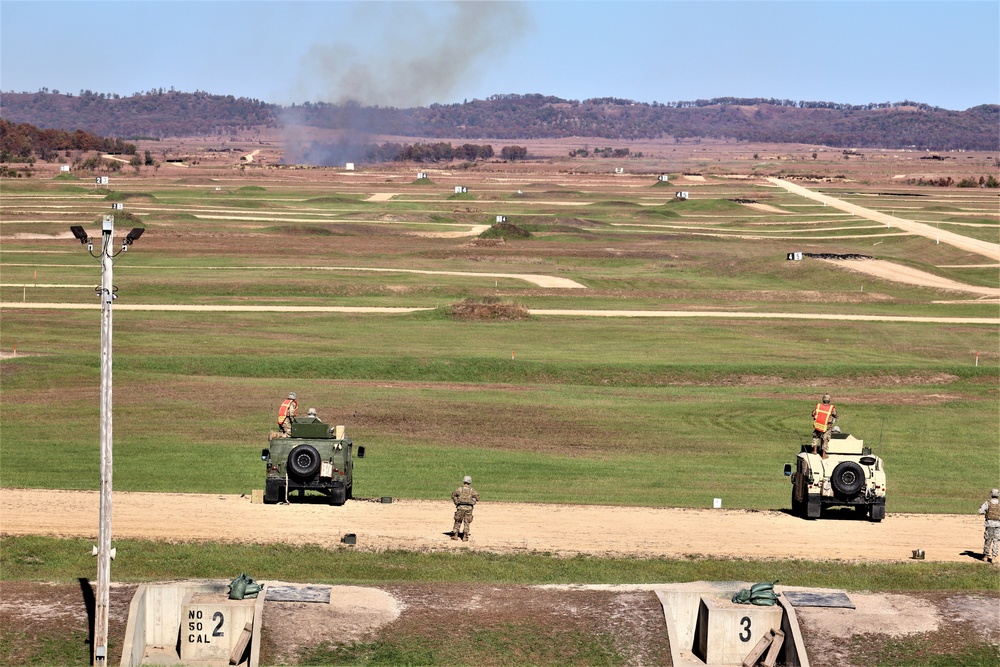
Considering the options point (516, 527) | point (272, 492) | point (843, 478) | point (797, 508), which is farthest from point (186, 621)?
point (797, 508)

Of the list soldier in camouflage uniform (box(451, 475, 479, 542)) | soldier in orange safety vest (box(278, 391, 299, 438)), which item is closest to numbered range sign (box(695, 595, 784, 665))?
soldier in camouflage uniform (box(451, 475, 479, 542))

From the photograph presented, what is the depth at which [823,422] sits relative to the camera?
96.9ft

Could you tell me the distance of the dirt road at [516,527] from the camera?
27.8 meters

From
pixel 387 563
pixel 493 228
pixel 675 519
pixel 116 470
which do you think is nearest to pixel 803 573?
pixel 675 519

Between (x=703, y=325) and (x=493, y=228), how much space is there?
158ft

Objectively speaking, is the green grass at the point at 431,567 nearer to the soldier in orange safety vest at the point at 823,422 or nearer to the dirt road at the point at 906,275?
the soldier in orange safety vest at the point at 823,422

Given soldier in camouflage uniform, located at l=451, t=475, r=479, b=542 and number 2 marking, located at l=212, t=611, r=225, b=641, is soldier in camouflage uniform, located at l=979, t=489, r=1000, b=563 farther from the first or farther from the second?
number 2 marking, located at l=212, t=611, r=225, b=641

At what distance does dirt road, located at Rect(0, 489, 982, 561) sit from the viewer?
2778 centimetres

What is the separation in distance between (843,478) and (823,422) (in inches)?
58.9

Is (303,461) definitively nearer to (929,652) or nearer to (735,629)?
(735,629)

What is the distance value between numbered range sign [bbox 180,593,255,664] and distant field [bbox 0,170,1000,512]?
11056 mm

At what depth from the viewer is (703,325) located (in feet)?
220

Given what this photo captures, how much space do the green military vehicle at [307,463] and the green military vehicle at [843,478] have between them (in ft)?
33.7

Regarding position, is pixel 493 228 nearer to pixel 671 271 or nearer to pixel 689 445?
pixel 671 271
